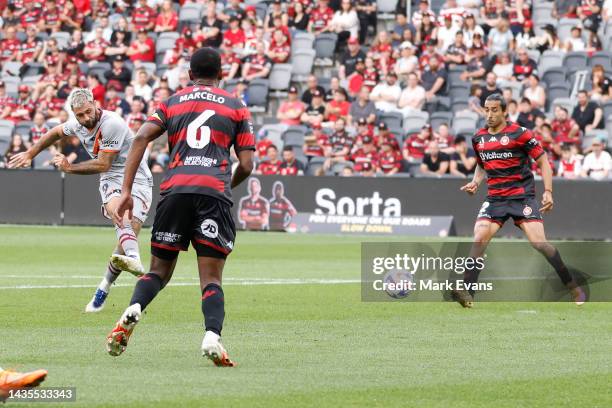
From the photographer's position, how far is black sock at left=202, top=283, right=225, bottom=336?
9.02m

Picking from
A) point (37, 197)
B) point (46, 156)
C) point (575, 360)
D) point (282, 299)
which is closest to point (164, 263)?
point (575, 360)

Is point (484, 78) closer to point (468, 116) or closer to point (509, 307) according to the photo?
point (468, 116)

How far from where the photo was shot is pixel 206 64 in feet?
30.7

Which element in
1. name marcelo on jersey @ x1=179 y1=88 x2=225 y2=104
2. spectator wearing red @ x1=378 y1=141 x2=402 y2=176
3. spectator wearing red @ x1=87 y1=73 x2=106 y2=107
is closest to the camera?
name marcelo on jersey @ x1=179 y1=88 x2=225 y2=104

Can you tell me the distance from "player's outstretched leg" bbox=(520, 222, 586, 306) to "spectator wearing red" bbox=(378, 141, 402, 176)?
14.0 metres

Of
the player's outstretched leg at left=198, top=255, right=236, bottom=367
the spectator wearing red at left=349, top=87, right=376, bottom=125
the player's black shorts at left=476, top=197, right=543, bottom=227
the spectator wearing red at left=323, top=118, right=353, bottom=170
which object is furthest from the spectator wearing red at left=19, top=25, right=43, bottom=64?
the player's outstretched leg at left=198, top=255, right=236, bottom=367

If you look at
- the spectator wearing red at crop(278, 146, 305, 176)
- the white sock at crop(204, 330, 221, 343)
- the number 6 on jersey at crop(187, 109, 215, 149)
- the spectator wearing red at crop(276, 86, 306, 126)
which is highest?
the number 6 on jersey at crop(187, 109, 215, 149)

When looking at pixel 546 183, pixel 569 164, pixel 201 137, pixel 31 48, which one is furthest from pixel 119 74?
pixel 201 137

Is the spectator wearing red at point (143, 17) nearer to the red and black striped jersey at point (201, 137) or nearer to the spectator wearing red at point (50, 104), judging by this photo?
the spectator wearing red at point (50, 104)

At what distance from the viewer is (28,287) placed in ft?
52.2

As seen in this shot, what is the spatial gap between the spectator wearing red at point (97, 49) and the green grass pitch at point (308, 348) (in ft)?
58.3

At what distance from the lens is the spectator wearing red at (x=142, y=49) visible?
34447 millimetres

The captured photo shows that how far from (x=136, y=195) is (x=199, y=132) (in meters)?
5.01

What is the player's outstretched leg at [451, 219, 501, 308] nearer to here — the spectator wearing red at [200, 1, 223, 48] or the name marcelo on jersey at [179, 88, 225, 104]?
the name marcelo on jersey at [179, 88, 225, 104]
